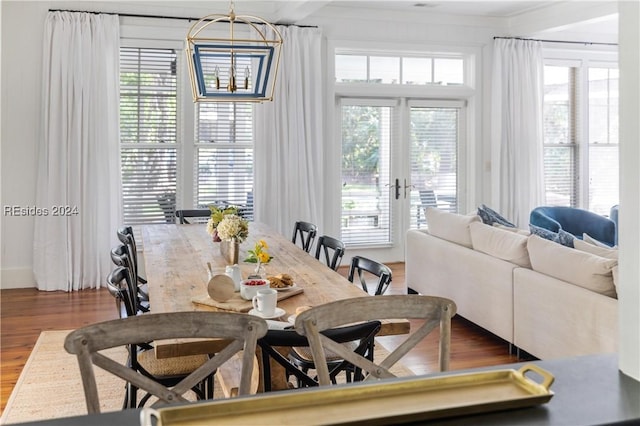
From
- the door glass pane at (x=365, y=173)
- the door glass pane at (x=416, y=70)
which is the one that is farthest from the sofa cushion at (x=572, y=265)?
the door glass pane at (x=416, y=70)

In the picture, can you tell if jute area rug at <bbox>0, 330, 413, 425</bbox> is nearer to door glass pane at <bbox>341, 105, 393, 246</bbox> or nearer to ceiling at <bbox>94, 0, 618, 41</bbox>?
door glass pane at <bbox>341, 105, 393, 246</bbox>

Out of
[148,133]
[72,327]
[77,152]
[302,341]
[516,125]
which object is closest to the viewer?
[302,341]

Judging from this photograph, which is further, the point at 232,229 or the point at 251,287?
the point at 232,229

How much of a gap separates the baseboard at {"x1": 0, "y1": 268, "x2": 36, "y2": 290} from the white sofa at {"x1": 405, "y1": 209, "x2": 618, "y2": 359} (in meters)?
3.88

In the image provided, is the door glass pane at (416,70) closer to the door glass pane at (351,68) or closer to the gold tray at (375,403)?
the door glass pane at (351,68)

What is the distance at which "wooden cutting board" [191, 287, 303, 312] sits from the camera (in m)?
2.57

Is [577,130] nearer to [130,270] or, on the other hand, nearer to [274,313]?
[130,270]

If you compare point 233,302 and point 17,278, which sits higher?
point 233,302

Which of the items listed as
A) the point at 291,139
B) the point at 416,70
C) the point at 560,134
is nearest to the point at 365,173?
the point at 291,139

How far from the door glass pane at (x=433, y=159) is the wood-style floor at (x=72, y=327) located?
1.56 metres

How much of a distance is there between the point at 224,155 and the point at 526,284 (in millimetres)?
3777

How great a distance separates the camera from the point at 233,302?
8.74 feet

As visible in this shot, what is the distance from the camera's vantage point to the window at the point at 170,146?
247 inches

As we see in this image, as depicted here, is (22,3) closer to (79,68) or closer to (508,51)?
(79,68)
